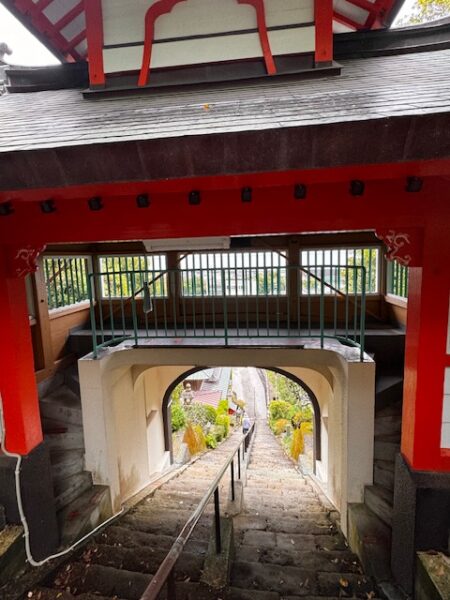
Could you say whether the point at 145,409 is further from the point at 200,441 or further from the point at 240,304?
the point at 200,441

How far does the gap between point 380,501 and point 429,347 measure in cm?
188

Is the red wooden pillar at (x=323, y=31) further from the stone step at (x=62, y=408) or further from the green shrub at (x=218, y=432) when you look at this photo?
the green shrub at (x=218, y=432)

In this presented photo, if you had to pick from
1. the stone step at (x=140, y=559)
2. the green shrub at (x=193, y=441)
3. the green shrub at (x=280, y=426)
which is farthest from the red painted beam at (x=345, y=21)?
the green shrub at (x=280, y=426)

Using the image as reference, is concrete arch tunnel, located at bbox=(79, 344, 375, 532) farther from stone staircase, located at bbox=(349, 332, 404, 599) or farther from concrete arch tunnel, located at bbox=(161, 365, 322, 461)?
concrete arch tunnel, located at bbox=(161, 365, 322, 461)

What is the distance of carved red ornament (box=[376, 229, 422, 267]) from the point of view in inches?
82.2

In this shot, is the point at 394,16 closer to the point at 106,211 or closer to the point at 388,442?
the point at 106,211

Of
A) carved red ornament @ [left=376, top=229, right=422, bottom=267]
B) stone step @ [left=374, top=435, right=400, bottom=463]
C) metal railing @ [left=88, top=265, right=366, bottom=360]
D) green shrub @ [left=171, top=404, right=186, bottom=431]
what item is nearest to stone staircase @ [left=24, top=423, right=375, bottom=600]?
stone step @ [left=374, top=435, right=400, bottom=463]

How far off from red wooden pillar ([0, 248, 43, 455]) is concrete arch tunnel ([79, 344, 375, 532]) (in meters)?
1.26

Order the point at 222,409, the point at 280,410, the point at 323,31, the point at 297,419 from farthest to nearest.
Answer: the point at 280,410 < the point at 222,409 < the point at 297,419 < the point at 323,31

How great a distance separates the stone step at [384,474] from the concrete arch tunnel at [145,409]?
0.23 feet

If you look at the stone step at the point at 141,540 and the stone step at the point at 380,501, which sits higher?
the stone step at the point at 380,501

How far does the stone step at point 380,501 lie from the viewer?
9.86 ft

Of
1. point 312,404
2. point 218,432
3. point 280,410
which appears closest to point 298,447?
point 312,404

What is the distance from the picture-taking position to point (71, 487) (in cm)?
353
